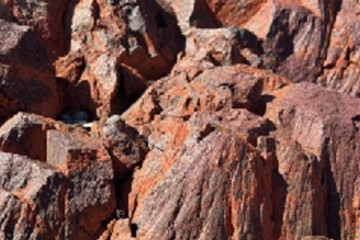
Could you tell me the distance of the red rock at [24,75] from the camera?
38.5 metres

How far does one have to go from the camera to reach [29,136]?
114ft

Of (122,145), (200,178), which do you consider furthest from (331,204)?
(122,145)

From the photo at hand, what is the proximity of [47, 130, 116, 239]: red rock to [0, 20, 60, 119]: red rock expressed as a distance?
5141mm

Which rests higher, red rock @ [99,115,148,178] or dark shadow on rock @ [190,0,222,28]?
dark shadow on rock @ [190,0,222,28]

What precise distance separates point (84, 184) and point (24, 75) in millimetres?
9230

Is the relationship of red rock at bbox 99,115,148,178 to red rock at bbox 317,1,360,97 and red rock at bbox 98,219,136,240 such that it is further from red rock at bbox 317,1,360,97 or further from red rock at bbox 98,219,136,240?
red rock at bbox 317,1,360,97

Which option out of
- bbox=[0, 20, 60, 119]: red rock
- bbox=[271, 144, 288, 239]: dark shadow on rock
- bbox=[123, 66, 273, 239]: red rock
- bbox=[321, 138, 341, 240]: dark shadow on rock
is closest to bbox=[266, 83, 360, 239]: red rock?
bbox=[321, 138, 341, 240]: dark shadow on rock

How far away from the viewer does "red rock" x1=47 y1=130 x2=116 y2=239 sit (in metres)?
32.4

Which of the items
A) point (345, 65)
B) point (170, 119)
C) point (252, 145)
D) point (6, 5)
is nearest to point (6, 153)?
point (170, 119)

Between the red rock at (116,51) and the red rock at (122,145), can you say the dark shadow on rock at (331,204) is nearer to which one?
the red rock at (122,145)

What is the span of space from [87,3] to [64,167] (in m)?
16.7

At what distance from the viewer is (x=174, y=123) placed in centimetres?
3659

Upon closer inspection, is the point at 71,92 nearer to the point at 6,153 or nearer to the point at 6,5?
the point at 6,5

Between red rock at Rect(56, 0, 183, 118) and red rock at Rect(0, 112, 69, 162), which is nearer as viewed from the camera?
red rock at Rect(0, 112, 69, 162)
